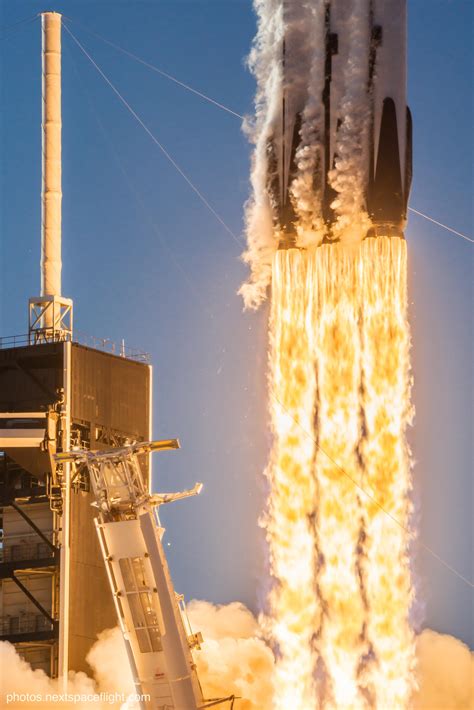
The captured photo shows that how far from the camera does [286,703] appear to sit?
74.6 meters

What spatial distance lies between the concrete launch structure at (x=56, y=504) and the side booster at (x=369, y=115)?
18.4m

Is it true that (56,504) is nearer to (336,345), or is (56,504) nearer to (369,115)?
(336,345)

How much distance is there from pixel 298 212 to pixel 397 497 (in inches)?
446

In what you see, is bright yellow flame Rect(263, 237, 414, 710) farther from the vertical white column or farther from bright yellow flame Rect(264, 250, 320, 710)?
the vertical white column

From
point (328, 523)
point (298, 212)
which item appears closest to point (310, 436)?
point (328, 523)

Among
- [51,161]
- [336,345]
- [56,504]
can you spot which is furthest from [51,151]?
[336,345]

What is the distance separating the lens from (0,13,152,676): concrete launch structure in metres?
86.7

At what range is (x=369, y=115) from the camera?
235ft

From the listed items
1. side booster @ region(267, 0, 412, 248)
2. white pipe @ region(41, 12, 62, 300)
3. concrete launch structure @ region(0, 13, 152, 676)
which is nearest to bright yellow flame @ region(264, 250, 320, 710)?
side booster @ region(267, 0, 412, 248)

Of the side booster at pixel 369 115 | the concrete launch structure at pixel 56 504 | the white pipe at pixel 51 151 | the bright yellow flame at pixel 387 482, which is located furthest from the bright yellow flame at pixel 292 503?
the white pipe at pixel 51 151

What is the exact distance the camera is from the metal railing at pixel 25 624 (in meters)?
86.9

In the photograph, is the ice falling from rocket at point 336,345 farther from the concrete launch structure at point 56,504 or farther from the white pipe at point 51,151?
the white pipe at point 51,151

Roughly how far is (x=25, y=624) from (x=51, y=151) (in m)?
23.5

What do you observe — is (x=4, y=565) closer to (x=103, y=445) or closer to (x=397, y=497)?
(x=103, y=445)
